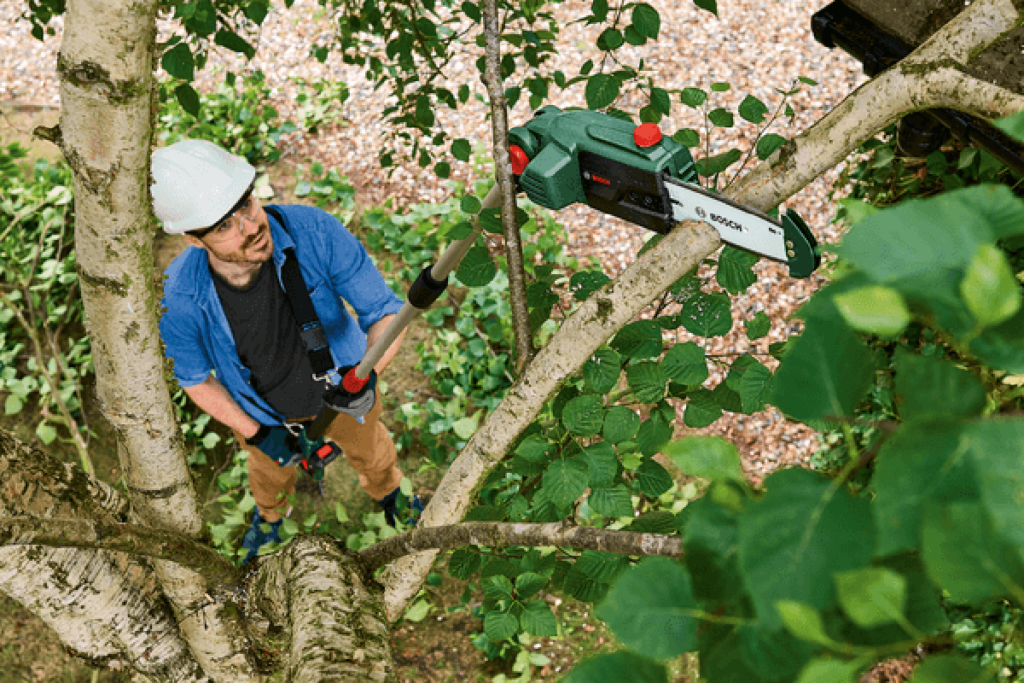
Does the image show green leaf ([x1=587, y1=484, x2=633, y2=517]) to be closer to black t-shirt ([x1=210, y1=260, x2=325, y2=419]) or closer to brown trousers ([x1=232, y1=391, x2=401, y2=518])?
black t-shirt ([x1=210, y1=260, x2=325, y2=419])

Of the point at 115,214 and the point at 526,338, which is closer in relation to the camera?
the point at 115,214

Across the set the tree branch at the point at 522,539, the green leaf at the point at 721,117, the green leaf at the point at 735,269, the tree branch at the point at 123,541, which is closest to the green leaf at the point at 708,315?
the green leaf at the point at 735,269

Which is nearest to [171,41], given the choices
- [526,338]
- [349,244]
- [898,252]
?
[349,244]

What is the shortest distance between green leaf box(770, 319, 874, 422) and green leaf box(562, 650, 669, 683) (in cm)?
20

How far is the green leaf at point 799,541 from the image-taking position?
38cm

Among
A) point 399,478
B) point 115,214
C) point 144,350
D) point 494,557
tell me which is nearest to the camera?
point 115,214

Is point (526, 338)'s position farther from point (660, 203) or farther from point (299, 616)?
point (299, 616)

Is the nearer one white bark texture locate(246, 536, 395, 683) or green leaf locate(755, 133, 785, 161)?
white bark texture locate(246, 536, 395, 683)

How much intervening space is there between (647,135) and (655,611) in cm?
117

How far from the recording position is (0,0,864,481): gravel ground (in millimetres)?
4695

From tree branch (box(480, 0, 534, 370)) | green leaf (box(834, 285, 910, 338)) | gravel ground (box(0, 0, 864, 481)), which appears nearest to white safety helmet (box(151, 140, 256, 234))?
tree branch (box(480, 0, 534, 370))

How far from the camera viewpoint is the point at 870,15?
2.67m

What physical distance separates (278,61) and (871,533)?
21.6ft

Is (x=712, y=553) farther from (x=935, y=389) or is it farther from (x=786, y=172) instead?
(x=786, y=172)
